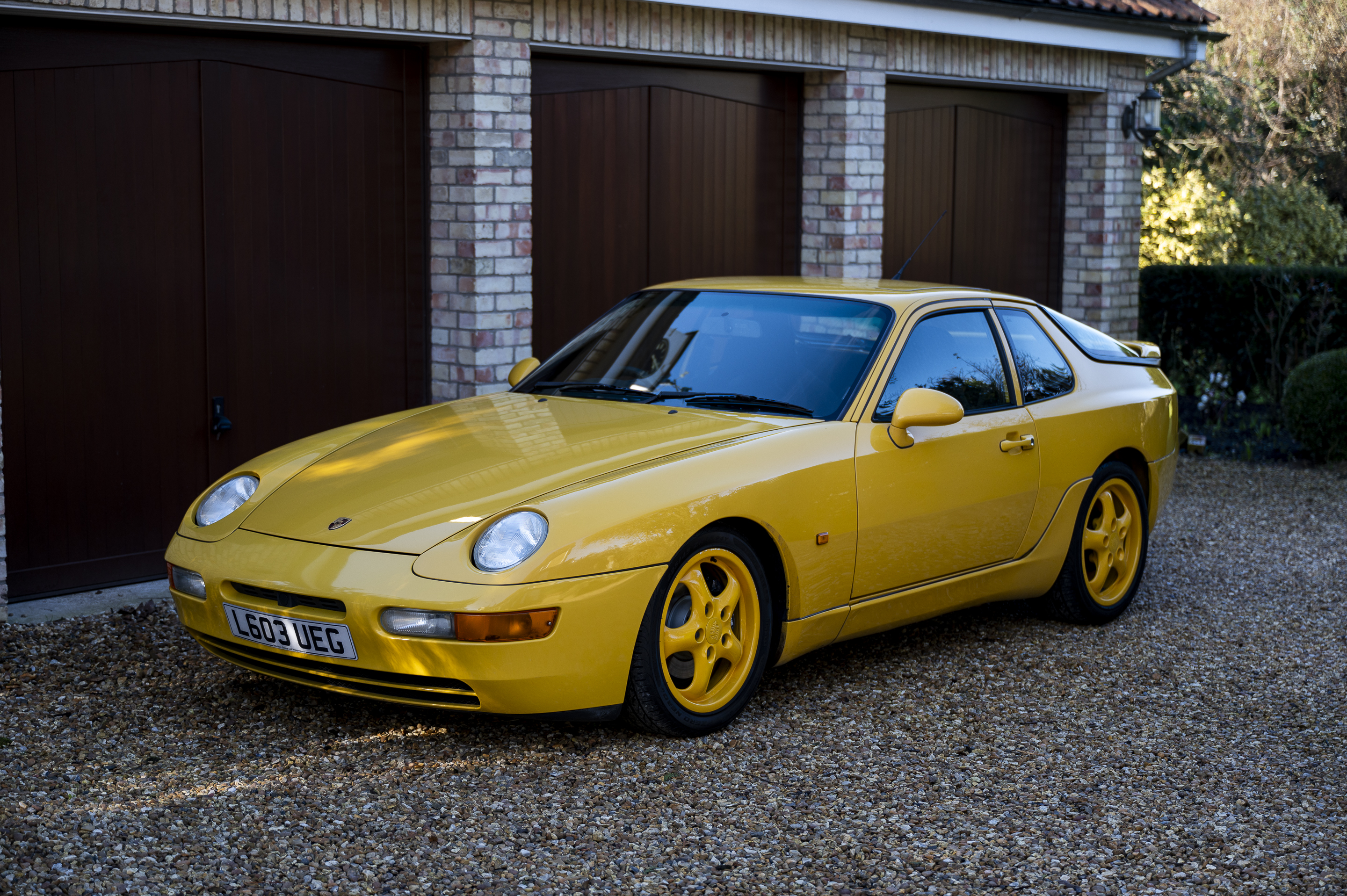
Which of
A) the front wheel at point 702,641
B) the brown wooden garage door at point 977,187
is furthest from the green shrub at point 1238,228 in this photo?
the front wheel at point 702,641

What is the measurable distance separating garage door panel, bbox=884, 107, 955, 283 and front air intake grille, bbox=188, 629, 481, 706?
683 cm

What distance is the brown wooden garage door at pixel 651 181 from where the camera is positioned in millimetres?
8484

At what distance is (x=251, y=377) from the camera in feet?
23.7

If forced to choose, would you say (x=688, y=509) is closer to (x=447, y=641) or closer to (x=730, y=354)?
(x=447, y=641)

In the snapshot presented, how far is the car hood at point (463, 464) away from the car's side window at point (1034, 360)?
1.33 metres

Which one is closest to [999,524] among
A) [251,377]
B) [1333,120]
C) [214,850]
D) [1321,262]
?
[214,850]

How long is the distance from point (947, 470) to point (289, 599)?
2425 millimetres

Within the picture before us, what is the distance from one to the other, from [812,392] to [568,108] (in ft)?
12.5

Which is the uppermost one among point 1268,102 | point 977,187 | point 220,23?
point 1268,102

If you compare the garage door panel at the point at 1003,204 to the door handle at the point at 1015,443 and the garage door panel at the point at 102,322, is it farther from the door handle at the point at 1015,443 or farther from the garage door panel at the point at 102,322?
the garage door panel at the point at 102,322

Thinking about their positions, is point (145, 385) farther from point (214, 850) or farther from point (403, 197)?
point (214, 850)

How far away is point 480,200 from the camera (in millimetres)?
7750

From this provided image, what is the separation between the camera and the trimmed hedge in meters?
13.1

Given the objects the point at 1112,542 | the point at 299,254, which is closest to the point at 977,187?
the point at 1112,542
